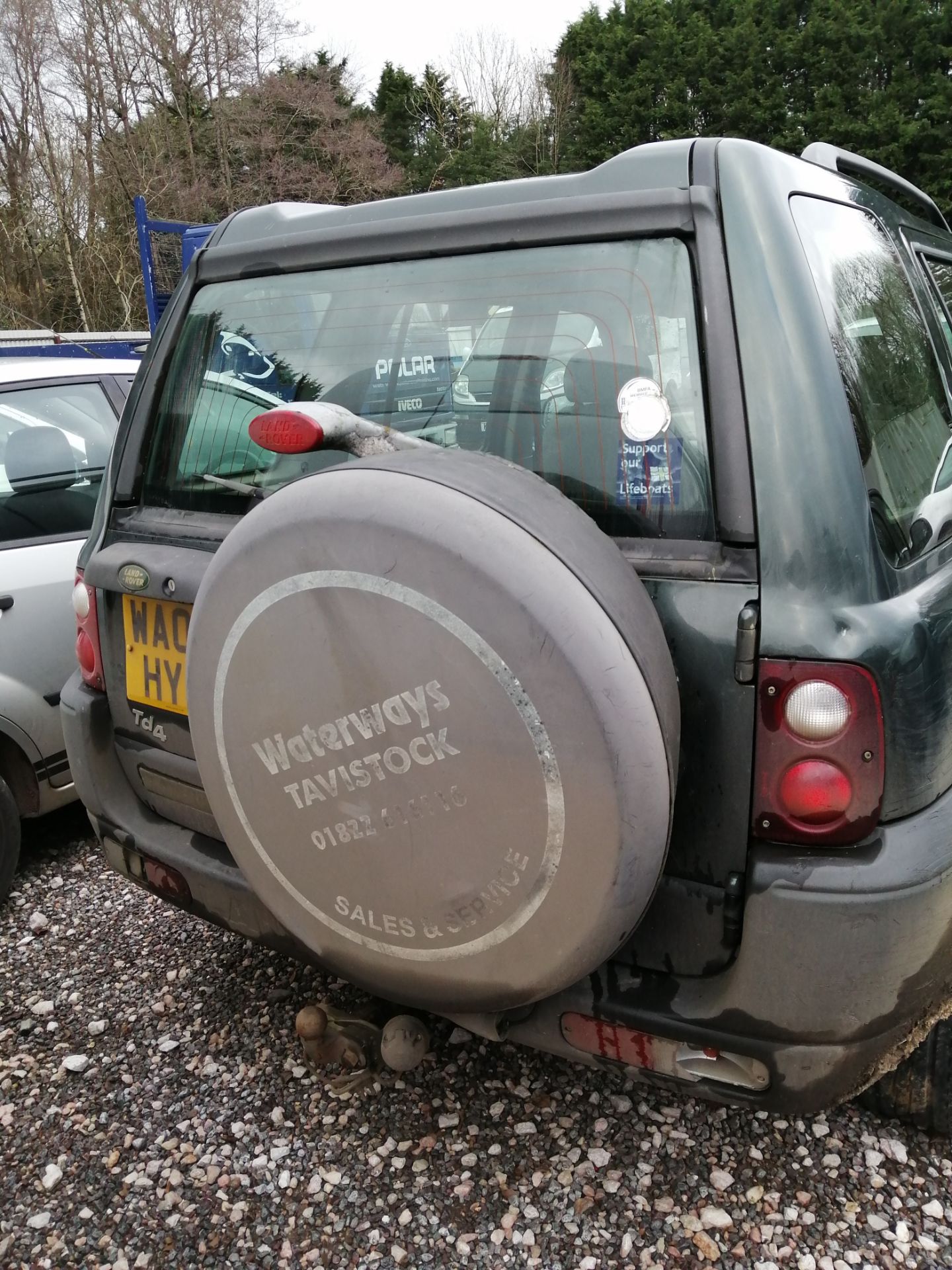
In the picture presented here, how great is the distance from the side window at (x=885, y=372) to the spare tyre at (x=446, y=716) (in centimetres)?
51

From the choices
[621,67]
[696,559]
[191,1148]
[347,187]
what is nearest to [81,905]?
[191,1148]

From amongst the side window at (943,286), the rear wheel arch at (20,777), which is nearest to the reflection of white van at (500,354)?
the side window at (943,286)

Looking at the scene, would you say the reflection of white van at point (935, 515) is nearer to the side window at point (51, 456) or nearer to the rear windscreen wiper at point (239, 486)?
the rear windscreen wiper at point (239, 486)

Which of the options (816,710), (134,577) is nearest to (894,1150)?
(816,710)

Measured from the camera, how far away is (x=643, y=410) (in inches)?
66.7

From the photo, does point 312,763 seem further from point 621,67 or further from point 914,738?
point 621,67

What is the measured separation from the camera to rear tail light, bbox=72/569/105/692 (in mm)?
2359

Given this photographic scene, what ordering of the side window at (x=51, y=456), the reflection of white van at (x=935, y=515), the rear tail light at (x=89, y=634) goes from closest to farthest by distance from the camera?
the reflection of white van at (x=935, y=515) → the rear tail light at (x=89, y=634) → the side window at (x=51, y=456)

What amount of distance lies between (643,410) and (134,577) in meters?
1.25

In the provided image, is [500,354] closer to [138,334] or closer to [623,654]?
[623,654]

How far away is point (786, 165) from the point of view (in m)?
1.78

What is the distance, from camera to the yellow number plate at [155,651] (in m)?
2.14

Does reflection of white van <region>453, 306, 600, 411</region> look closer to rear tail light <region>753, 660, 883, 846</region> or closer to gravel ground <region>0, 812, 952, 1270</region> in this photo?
rear tail light <region>753, 660, 883, 846</region>

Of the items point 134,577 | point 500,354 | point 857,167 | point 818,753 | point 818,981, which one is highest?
point 857,167
